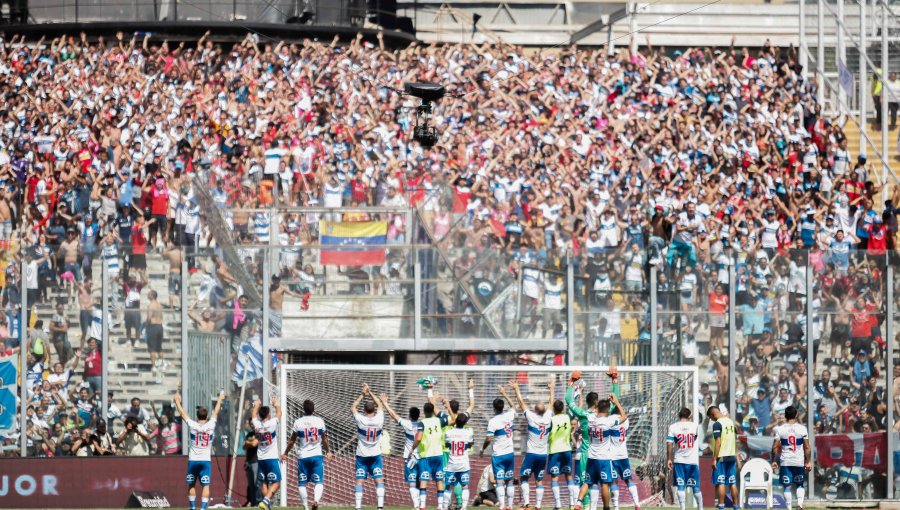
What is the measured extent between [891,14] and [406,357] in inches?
626

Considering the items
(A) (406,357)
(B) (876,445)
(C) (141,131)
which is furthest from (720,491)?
(C) (141,131)

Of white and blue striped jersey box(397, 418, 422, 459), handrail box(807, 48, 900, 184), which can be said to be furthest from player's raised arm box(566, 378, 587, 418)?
handrail box(807, 48, 900, 184)

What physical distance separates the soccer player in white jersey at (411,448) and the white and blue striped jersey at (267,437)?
162 centimetres

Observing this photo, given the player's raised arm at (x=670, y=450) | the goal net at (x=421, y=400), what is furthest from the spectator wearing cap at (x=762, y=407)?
the player's raised arm at (x=670, y=450)

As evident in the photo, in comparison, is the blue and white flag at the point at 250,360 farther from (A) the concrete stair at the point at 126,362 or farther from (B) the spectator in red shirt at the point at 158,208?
(B) the spectator in red shirt at the point at 158,208

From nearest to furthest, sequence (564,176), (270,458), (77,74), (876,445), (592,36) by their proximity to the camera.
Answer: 1. (270,458)
2. (876,445)
3. (564,176)
4. (77,74)
5. (592,36)

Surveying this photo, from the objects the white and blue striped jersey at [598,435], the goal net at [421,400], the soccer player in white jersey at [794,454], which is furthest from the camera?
the goal net at [421,400]

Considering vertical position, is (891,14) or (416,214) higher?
(891,14)

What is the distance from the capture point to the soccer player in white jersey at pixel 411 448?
26547 mm

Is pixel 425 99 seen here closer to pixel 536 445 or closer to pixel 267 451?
pixel 536 445

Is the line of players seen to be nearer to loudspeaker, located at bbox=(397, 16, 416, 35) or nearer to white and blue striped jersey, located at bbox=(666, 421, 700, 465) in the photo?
white and blue striped jersey, located at bbox=(666, 421, 700, 465)

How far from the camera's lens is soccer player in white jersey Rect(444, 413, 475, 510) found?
86.1ft

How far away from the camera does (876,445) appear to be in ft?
97.0

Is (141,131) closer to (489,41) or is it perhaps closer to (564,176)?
(564,176)
